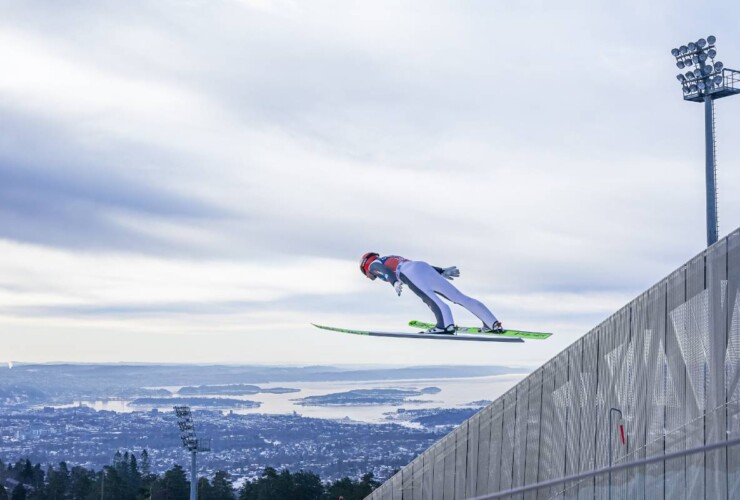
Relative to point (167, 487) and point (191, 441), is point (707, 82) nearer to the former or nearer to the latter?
point (191, 441)

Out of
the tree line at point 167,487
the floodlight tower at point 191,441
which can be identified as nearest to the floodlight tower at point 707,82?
the floodlight tower at point 191,441

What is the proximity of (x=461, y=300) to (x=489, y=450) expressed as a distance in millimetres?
3615

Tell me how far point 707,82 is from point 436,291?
16.0 m

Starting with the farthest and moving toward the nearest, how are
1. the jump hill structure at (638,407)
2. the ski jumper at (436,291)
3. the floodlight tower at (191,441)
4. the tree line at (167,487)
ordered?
the tree line at (167,487)
the floodlight tower at (191,441)
the ski jumper at (436,291)
the jump hill structure at (638,407)

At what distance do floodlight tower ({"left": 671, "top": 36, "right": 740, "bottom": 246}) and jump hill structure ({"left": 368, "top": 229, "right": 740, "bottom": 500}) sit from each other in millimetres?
13197

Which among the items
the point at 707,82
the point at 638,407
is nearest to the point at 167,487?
the point at 707,82

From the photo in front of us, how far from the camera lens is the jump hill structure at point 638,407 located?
1330cm

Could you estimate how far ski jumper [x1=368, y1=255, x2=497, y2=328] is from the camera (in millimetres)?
22094

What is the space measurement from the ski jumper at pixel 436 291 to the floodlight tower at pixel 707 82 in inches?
528

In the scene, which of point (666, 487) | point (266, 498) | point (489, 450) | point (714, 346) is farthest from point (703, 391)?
point (266, 498)

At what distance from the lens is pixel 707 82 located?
34719 millimetres

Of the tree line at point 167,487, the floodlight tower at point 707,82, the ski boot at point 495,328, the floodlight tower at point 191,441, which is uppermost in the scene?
the floodlight tower at point 707,82

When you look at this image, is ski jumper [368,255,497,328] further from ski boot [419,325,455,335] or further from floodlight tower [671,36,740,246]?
floodlight tower [671,36,740,246]

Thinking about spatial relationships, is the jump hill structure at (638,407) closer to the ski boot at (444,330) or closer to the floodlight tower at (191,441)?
the ski boot at (444,330)
